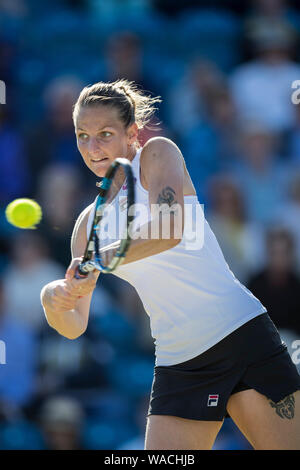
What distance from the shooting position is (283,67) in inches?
298

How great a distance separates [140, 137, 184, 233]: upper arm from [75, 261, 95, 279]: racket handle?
0.32 meters

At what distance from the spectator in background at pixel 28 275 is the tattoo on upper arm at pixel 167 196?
3.52m

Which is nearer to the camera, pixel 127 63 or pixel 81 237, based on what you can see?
pixel 81 237

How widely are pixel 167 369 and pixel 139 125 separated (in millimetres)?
1051

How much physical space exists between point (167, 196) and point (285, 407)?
3.12ft

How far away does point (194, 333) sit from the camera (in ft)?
10.9

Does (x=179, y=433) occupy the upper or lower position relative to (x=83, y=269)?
lower

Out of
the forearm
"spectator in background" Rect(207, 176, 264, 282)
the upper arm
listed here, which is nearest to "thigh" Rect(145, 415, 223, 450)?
the forearm

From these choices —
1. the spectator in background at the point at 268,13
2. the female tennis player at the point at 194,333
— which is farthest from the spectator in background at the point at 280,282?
the female tennis player at the point at 194,333

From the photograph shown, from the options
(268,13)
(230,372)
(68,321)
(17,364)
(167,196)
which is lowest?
(17,364)

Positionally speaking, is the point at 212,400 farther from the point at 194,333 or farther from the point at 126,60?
the point at 126,60

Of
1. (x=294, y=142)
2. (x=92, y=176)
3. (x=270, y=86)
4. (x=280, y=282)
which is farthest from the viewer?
(x=270, y=86)

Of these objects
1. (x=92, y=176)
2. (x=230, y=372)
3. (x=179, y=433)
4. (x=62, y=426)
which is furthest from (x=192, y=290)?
(x=92, y=176)

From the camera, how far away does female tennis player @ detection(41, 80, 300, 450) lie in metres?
3.27
